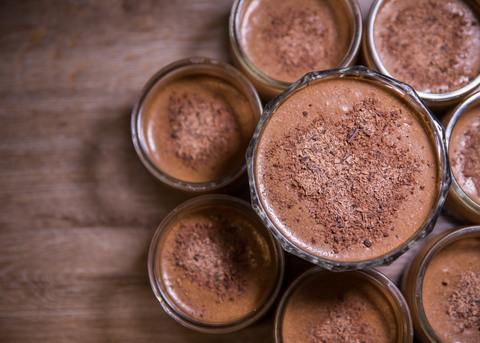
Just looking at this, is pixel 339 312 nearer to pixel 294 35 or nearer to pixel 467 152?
pixel 467 152

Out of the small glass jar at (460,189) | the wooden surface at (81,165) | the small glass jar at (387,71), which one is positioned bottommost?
the wooden surface at (81,165)

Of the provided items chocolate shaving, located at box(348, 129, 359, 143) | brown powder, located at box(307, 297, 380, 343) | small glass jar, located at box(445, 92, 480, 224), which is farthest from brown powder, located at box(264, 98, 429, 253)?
brown powder, located at box(307, 297, 380, 343)

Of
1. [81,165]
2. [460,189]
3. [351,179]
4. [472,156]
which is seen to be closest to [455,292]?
[460,189]

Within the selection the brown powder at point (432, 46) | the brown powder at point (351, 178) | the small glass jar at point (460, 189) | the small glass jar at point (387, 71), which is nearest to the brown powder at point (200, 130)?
the brown powder at point (351, 178)

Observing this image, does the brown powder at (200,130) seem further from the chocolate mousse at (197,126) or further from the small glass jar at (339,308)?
the small glass jar at (339,308)

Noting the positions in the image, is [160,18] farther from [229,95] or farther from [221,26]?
[229,95]

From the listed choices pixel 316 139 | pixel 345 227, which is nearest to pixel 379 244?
pixel 345 227
